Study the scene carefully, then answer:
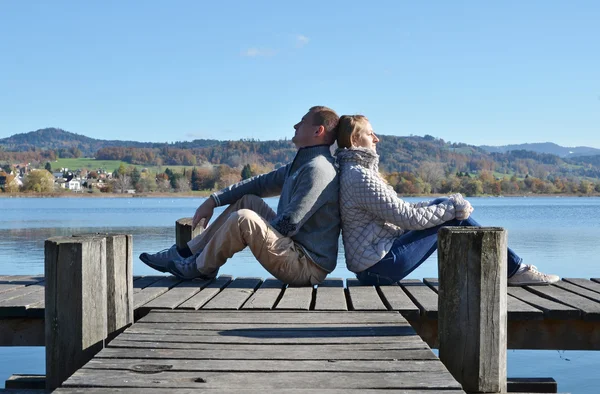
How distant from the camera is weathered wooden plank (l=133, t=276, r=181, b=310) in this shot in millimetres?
4754

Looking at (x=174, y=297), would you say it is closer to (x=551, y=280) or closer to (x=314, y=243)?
(x=314, y=243)

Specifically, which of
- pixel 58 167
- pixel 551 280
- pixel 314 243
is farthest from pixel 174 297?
pixel 58 167

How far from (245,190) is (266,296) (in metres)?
1.26

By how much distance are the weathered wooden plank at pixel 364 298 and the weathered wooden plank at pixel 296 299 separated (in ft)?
0.88

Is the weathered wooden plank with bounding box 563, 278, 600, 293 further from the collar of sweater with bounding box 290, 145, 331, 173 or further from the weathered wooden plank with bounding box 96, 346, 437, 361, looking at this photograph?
the weathered wooden plank with bounding box 96, 346, 437, 361

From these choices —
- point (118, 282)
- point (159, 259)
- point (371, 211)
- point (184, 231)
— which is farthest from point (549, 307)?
point (184, 231)

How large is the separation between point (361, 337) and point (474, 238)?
2.42 ft

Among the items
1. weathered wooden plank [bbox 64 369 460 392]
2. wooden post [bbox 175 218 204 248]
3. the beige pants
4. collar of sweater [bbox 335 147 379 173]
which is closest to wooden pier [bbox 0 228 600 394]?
weathered wooden plank [bbox 64 369 460 392]

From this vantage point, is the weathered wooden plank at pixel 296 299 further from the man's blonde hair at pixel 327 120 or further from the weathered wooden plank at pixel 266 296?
the man's blonde hair at pixel 327 120

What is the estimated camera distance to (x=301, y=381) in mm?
2961

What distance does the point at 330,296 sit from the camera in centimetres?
496

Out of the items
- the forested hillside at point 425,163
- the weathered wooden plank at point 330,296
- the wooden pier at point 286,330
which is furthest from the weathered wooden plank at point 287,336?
the forested hillside at point 425,163

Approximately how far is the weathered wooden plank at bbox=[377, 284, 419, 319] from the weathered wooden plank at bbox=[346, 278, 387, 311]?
4cm

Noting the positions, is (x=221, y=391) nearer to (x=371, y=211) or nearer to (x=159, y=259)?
(x=371, y=211)
